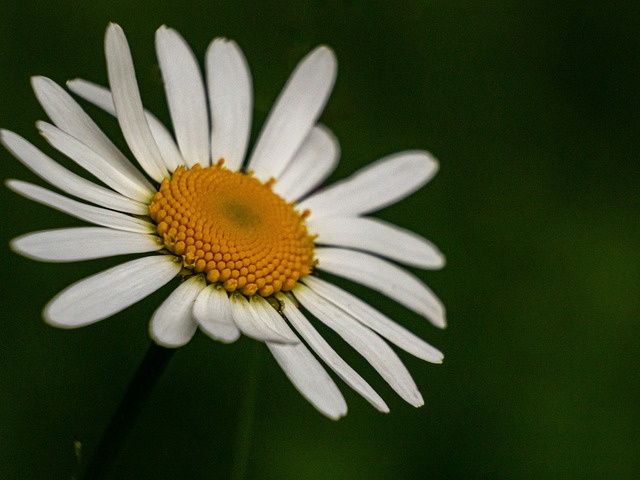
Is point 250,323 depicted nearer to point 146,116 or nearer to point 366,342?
→ point 366,342

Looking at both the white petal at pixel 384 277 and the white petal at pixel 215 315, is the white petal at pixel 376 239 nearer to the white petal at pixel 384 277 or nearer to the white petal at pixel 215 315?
the white petal at pixel 384 277

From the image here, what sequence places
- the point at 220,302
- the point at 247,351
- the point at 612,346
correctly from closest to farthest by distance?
the point at 220,302 → the point at 247,351 → the point at 612,346

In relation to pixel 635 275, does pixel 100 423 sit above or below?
below

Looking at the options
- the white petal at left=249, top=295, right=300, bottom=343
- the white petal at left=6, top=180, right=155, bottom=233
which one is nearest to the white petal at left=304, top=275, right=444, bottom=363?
the white petal at left=249, top=295, right=300, bottom=343

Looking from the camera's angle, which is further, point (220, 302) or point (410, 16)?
point (410, 16)

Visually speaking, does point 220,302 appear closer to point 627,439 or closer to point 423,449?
point 423,449

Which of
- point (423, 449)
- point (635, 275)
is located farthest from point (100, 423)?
point (635, 275)
